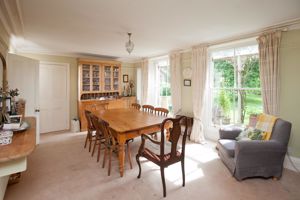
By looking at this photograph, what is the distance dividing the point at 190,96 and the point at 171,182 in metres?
2.58

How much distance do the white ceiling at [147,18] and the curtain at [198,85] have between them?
460 millimetres

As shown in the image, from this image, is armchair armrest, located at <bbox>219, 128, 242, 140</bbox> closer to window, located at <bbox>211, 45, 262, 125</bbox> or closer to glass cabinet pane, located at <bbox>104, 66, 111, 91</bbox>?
window, located at <bbox>211, 45, 262, 125</bbox>

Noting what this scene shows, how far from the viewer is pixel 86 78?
5.26 m

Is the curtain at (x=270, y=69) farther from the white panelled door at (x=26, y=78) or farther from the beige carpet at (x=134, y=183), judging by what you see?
the white panelled door at (x=26, y=78)

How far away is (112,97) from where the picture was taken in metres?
5.77

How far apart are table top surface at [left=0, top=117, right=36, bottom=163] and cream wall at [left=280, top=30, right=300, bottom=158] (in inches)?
146

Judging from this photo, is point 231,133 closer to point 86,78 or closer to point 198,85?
point 198,85

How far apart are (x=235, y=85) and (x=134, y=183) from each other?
2.99 meters

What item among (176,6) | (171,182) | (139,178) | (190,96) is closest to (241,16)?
(176,6)

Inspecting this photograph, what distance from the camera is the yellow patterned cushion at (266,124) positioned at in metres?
2.59

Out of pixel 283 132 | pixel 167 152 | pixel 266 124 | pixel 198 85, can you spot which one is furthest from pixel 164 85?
pixel 283 132

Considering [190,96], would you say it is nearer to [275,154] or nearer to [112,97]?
[275,154]

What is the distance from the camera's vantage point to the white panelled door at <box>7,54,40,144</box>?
10.6 feet

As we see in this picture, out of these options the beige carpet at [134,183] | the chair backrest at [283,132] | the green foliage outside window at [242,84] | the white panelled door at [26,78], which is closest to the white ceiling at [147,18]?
the white panelled door at [26,78]
